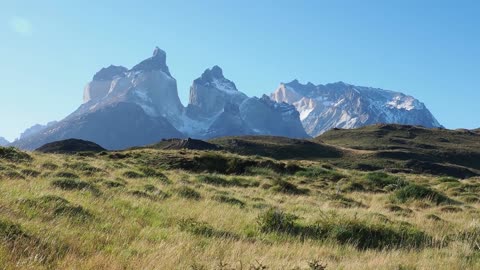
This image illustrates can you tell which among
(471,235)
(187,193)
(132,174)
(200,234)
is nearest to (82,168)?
(132,174)

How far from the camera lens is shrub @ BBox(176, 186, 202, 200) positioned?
17130mm

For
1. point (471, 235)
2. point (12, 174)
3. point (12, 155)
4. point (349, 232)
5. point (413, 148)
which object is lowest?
point (471, 235)

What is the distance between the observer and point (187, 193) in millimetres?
17750

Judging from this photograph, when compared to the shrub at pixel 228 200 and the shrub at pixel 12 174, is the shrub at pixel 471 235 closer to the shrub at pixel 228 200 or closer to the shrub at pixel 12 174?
the shrub at pixel 228 200

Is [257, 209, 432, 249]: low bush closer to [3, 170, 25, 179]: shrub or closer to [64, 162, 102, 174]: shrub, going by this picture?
[3, 170, 25, 179]: shrub

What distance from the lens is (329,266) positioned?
761 cm

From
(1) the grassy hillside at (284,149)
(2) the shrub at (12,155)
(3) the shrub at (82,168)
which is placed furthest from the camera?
(1) the grassy hillside at (284,149)

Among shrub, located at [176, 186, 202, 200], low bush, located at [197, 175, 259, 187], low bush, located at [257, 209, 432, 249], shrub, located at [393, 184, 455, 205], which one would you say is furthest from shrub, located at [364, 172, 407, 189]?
low bush, located at [257, 209, 432, 249]

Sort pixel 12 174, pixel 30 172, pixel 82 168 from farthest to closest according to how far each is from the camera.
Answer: pixel 82 168
pixel 30 172
pixel 12 174

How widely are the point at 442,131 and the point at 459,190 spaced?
147 m

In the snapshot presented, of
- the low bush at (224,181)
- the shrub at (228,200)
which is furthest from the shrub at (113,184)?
the low bush at (224,181)

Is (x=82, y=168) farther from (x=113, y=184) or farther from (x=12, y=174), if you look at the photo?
(x=12, y=174)

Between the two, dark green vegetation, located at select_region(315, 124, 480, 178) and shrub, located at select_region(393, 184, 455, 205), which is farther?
dark green vegetation, located at select_region(315, 124, 480, 178)

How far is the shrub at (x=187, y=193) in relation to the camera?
1713cm
